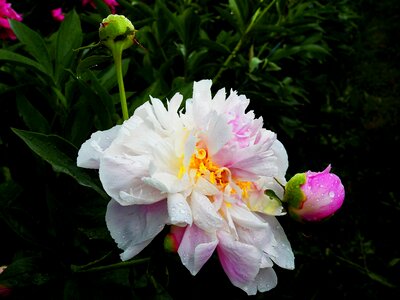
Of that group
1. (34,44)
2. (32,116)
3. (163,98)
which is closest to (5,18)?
(34,44)

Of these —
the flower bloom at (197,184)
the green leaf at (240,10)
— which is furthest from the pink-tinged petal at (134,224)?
the green leaf at (240,10)

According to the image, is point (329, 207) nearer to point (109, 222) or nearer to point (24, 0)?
point (109, 222)

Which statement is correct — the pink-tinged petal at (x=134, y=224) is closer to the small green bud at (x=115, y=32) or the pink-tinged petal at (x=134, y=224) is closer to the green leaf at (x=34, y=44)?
the small green bud at (x=115, y=32)

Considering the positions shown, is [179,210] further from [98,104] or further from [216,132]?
[98,104]

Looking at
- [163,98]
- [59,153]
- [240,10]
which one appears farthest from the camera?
[240,10]

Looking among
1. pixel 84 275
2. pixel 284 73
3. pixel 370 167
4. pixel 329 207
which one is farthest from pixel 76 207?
pixel 370 167

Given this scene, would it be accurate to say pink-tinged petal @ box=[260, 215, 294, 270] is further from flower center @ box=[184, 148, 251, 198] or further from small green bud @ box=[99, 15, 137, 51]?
small green bud @ box=[99, 15, 137, 51]
